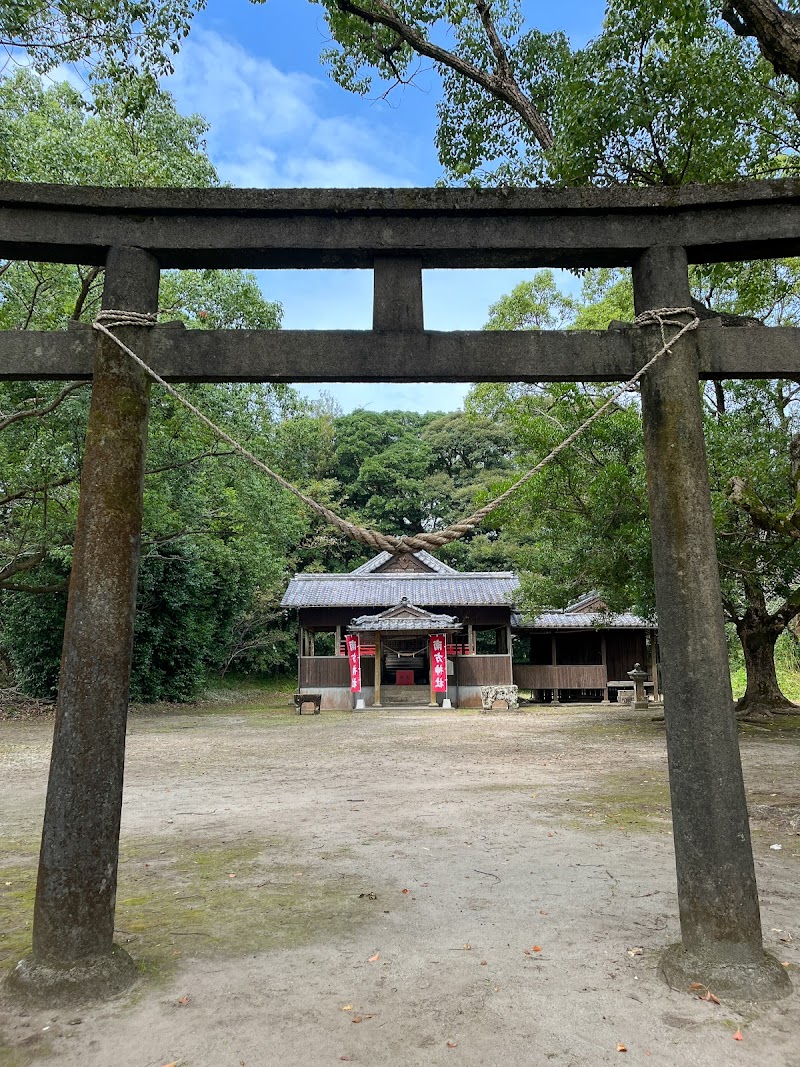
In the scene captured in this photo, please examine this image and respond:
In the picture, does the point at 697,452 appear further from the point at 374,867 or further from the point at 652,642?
the point at 652,642

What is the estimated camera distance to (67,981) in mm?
3129

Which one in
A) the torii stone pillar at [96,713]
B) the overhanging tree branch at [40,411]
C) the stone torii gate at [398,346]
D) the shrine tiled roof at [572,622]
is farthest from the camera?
the shrine tiled roof at [572,622]

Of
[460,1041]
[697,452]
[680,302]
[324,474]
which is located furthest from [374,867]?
[324,474]

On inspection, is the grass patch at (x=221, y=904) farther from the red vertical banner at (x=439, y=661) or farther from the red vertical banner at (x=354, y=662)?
the red vertical banner at (x=439, y=661)

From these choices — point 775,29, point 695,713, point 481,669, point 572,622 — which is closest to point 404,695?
point 481,669

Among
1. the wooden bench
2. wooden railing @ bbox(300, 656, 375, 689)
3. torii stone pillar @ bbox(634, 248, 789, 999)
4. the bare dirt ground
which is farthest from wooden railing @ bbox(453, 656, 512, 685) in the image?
torii stone pillar @ bbox(634, 248, 789, 999)

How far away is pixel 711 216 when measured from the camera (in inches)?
149

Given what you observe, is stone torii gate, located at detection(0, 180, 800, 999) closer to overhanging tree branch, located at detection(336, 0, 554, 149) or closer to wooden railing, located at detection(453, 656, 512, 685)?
overhanging tree branch, located at detection(336, 0, 554, 149)

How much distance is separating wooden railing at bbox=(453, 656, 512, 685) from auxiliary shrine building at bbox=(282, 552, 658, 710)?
0.03 meters

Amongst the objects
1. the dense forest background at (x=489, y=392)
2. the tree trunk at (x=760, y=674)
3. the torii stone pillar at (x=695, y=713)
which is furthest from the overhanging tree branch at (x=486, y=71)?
the tree trunk at (x=760, y=674)

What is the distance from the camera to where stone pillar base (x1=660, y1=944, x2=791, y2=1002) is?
3.07 m

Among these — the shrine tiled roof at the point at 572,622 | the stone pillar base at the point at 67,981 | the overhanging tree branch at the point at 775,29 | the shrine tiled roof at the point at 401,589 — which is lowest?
the stone pillar base at the point at 67,981

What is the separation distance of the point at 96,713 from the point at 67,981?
3.67ft

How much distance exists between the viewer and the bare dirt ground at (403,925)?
9.14ft
